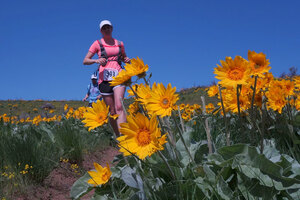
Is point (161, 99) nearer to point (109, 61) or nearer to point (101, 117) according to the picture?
point (101, 117)

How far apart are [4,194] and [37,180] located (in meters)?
0.47

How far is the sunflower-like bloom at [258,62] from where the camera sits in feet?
4.18

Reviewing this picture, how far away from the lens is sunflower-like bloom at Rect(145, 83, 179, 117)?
1236mm

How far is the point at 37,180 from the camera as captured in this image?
9.70 feet

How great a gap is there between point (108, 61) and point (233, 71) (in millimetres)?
2975

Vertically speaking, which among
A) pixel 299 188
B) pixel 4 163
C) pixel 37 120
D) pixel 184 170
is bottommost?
pixel 299 188

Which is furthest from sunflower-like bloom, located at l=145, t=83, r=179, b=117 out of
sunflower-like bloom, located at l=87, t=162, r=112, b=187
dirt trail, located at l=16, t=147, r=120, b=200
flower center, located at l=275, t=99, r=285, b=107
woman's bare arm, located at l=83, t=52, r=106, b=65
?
woman's bare arm, located at l=83, t=52, r=106, b=65

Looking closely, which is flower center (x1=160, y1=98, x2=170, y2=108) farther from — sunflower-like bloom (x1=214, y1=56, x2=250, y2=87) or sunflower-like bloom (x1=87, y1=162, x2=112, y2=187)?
sunflower-like bloom (x1=87, y1=162, x2=112, y2=187)

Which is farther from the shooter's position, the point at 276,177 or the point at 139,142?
the point at 276,177

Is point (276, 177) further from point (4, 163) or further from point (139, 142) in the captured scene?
point (4, 163)

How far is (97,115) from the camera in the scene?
1568mm

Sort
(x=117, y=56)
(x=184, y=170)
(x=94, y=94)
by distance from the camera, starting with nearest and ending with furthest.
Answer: (x=184, y=170), (x=117, y=56), (x=94, y=94)

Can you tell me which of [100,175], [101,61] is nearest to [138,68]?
[100,175]

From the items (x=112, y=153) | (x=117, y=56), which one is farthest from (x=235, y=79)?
(x=112, y=153)
